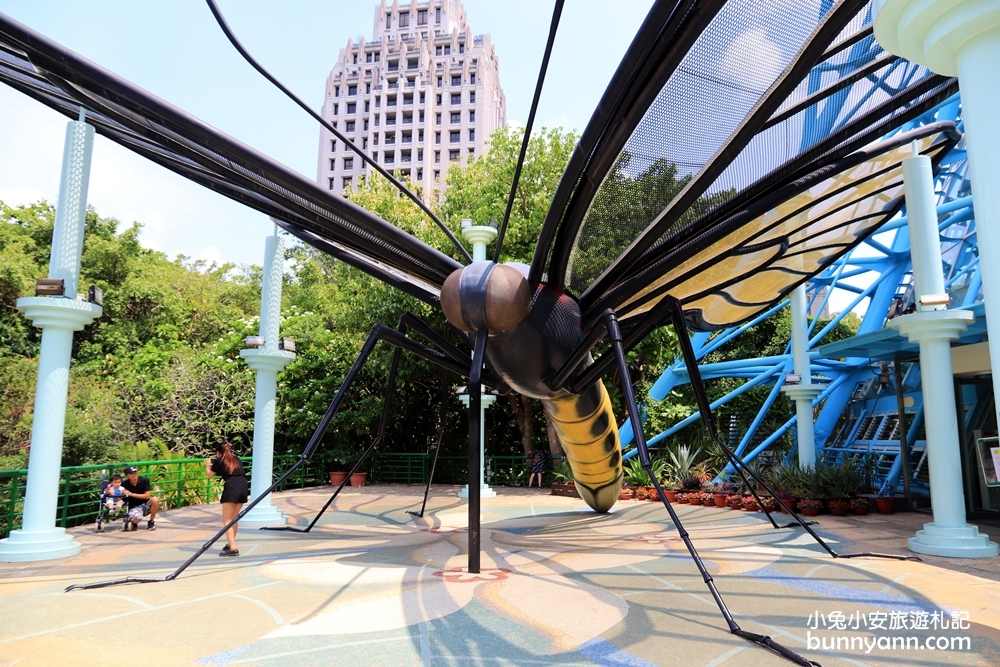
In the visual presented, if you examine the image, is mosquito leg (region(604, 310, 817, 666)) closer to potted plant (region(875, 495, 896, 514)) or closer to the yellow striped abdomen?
the yellow striped abdomen

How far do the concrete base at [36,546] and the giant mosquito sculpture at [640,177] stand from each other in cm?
205

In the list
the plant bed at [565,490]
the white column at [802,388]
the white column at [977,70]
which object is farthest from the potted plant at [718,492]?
the white column at [977,70]

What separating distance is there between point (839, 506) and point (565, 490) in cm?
453

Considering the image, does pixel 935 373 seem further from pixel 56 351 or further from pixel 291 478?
pixel 291 478

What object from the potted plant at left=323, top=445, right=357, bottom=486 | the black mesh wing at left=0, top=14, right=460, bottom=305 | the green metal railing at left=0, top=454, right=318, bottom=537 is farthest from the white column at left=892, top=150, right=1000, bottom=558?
the potted plant at left=323, top=445, right=357, bottom=486

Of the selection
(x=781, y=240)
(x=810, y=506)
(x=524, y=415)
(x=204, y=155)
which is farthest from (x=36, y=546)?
(x=524, y=415)

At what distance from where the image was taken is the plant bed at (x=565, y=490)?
36.4 feet

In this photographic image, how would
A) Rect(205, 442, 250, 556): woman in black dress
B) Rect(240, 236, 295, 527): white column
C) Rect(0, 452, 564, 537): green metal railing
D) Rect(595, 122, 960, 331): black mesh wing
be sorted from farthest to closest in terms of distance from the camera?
Rect(0, 452, 564, 537): green metal railing < Rect(240, 236, 295, 527): white column < Rect(205, 442, 250, 556): woman in black dress < Rect(595, 122, 960, 331): black mesh wing

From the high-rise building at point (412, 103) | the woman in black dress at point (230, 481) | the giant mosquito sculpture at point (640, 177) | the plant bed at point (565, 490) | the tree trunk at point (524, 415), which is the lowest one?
the plant bed at point (565, 490)

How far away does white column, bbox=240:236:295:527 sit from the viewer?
25.9ft

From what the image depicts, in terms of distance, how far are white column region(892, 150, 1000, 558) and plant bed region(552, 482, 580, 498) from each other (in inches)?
231

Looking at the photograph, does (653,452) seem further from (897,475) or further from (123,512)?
(123,512)

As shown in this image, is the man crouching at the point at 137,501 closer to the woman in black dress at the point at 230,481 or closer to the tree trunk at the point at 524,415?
the woman in black dress at the point at 230,481

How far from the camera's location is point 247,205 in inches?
185
